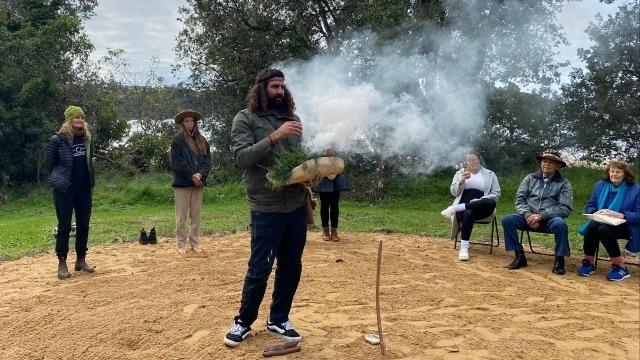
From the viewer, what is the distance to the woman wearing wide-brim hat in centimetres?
738

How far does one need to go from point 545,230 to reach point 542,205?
33cm

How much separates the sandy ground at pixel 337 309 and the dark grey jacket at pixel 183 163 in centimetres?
103

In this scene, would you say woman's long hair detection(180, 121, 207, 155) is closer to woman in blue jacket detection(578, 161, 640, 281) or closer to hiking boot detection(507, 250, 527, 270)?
hiking boot detection(507, 250, 527, 270)

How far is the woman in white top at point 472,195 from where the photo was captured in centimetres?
747

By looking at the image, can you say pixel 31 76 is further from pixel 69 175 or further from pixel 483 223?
pixel 483 223

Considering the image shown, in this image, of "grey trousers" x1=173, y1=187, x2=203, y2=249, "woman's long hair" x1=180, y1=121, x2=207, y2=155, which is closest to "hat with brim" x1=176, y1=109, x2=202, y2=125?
"woman's long hair" x1=180, y1=121, x2=207, y2=155

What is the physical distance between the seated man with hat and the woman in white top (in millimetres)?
494

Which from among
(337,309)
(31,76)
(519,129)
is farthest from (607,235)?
(31,76)

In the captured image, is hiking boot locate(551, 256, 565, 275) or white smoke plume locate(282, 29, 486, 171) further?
white smoke plume locate(282, 29, 486, 171)

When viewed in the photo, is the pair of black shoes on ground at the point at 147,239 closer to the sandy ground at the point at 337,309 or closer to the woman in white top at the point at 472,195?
the sandy ground at the point at 337,309

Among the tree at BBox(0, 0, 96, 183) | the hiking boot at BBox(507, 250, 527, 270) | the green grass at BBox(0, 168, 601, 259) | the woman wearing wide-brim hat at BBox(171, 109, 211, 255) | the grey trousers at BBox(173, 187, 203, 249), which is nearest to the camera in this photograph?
the hiking boot at BBox(507, 250, 527, 270)

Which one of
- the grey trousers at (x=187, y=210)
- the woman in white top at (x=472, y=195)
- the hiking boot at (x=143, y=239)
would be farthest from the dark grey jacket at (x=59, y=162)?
the woman in white top at (x=472, y=195)

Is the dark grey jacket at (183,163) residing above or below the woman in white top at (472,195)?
above

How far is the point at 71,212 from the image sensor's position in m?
6.45
